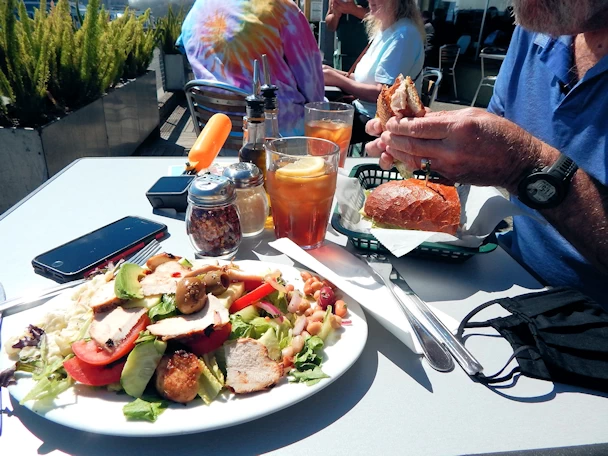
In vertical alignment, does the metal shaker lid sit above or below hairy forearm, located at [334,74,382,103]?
above

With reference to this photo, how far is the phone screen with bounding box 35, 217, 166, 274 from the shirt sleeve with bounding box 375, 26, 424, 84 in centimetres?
278

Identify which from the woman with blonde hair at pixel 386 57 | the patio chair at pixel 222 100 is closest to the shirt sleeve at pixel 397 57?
the woman with blonde hair at pixel 386 57

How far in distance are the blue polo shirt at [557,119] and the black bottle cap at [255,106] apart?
37.8 inches

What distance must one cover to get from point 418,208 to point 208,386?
919 mm

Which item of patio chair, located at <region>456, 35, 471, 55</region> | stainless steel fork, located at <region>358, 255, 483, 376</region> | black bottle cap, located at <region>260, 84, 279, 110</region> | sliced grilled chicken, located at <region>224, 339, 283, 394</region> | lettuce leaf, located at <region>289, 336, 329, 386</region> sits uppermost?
black bottle cap, located at <region>260, 84, 279, 110</region>

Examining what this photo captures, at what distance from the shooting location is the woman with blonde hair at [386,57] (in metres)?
3.57

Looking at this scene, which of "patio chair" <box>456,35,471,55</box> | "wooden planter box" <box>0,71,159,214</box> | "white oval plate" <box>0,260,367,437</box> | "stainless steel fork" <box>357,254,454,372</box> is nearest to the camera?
"white oval plate" <box>0,260,367,437</box>

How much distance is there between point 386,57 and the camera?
3.59 meters

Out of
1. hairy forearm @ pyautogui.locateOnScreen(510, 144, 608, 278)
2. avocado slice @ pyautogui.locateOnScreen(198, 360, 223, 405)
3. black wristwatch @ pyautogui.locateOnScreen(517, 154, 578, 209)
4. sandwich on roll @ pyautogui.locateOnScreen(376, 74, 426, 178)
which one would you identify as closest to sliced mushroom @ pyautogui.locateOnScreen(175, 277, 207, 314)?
avocado slice @ pyautogui.locateOnScreen(198, 360, 223, 405)

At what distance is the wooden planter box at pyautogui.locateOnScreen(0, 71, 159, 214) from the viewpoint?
332cm

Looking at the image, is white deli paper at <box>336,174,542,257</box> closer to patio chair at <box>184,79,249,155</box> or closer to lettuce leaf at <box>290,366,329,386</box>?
lettuce leaf at <box>290,366,329,386</box>

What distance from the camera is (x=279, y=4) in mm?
2590

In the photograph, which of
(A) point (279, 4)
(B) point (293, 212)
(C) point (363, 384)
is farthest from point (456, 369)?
(A) point (279, 4)

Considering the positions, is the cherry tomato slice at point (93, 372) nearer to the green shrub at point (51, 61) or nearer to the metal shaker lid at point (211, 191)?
the metal shaker lid at point (211, 191)
